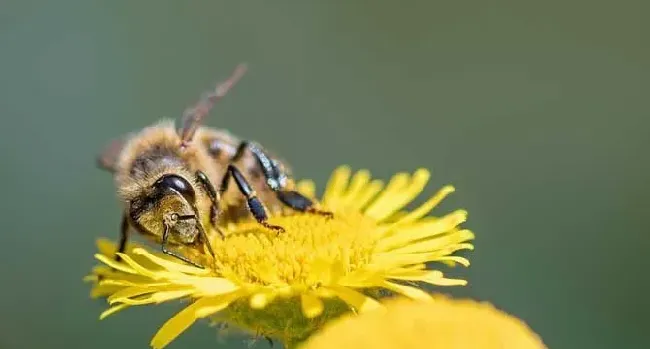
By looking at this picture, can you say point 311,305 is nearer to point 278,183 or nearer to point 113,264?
point 113,264

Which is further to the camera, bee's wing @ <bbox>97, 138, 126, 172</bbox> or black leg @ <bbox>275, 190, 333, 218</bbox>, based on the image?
bee's wing @ <bbox>97, 138, 126, 172</bbox>

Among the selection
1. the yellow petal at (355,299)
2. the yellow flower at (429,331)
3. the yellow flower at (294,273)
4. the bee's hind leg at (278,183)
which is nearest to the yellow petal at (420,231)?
the yellow flower at (294,273)

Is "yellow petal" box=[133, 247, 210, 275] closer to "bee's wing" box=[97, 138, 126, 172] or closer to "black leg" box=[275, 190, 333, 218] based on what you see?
"black leg" box=[275, 190, 333, 218]

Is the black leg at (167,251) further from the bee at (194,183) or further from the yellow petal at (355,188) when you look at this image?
the yellow petal at (355,188)

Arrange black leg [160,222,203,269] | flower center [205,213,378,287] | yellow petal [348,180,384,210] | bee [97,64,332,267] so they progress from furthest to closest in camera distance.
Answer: yellow petal [348,180,384,210] → bee [97,64,332,267] → black leg [160,222,203,269] → flower center [205,213,378,287]

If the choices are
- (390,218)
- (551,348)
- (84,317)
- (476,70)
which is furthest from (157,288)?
(476,70)

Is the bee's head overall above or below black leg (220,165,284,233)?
below

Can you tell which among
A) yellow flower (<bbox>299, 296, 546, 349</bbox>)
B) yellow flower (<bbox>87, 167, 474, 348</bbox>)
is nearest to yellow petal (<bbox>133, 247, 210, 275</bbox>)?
yellow flower (<bbox>87, 167, 474, 348</bbox>)
